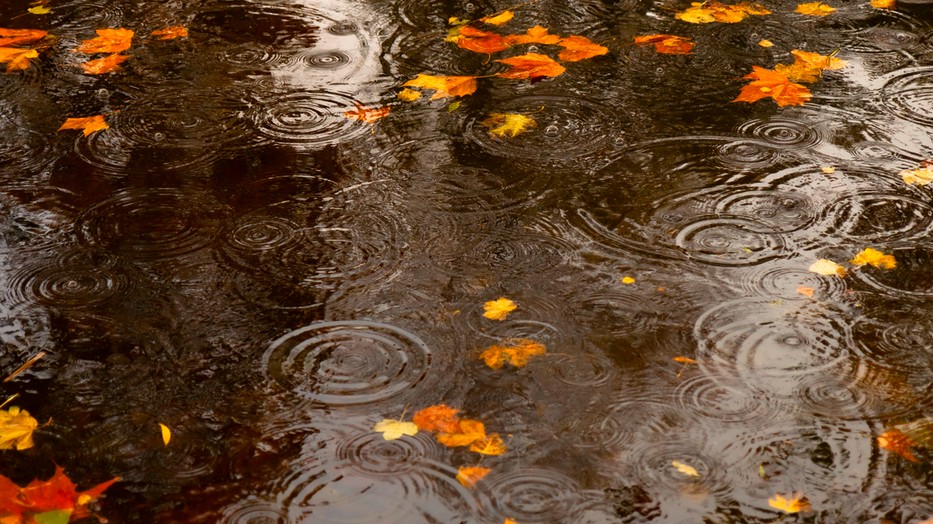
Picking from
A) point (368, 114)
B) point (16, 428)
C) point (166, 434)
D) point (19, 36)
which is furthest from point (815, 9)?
point (16, 428)

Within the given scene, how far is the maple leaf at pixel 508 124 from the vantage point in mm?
4133

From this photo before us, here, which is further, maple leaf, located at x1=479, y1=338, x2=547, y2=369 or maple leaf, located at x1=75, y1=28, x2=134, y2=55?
maple leaf, located at x1=75, y1=28, x2=134, y2=55

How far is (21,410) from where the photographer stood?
9.30 ft

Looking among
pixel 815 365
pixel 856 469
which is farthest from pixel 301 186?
pixel 856 469

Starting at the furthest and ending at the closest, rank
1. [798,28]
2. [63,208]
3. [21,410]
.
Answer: [798,28] → [63,208] → [21,410]

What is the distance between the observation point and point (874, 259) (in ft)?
11.0

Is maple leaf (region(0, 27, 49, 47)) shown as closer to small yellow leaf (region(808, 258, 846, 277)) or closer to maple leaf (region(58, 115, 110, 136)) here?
maple leaf (region(58, 115, 110, 136))

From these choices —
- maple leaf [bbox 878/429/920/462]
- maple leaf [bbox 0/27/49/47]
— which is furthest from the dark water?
maple leaf [bbox 0/27/49/47]

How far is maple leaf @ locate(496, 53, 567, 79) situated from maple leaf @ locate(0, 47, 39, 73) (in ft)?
7.80

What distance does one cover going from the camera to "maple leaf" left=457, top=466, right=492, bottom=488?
255 cm

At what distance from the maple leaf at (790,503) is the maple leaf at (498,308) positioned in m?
1.02

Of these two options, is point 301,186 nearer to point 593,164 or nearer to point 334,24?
point 593,164

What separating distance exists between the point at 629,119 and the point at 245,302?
1903 mm

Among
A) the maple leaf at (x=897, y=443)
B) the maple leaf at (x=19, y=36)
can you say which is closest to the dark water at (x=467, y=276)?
the maple leaf at (x=897, y=443)
